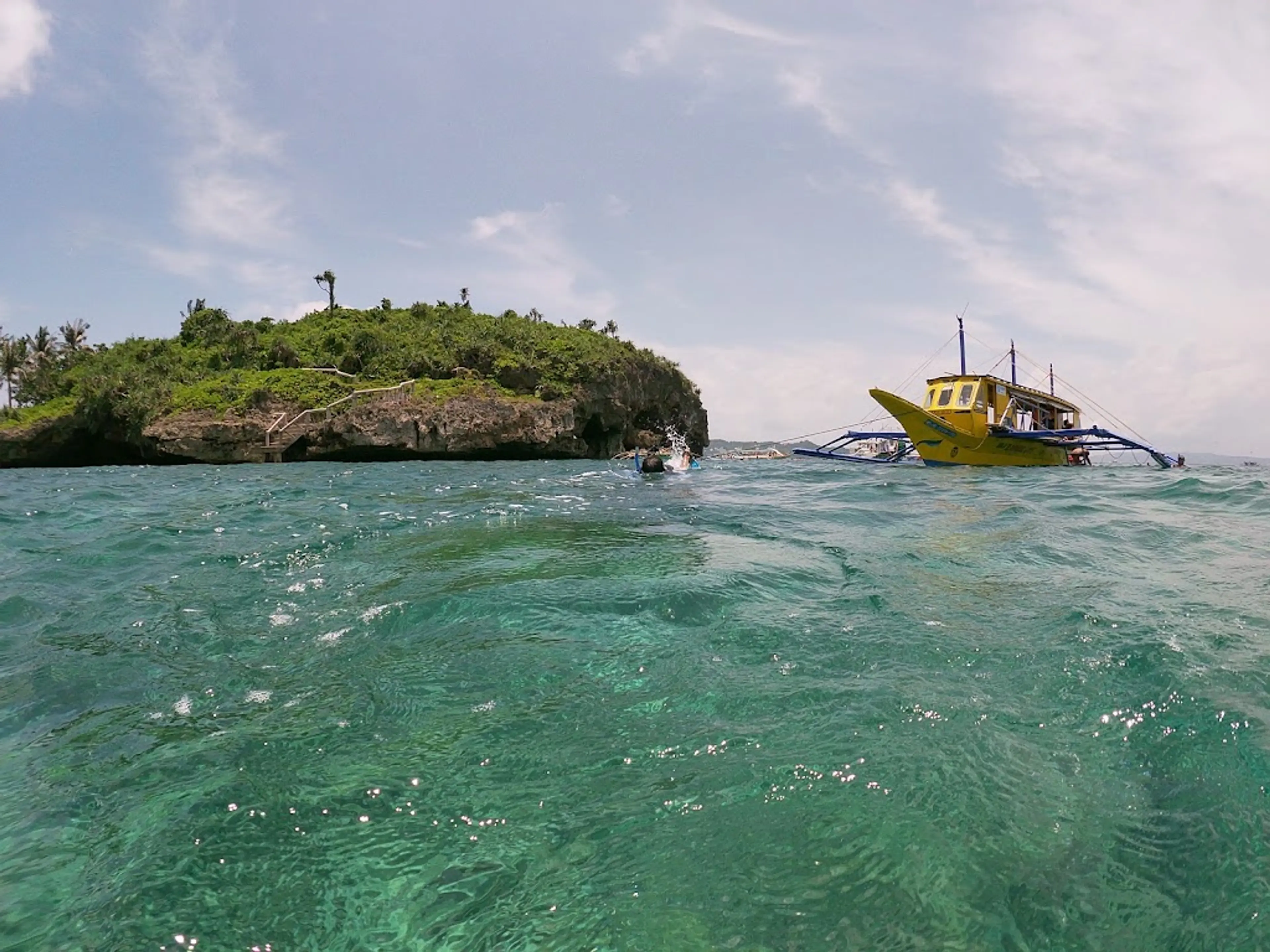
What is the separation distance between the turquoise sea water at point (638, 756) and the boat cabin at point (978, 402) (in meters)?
21.1

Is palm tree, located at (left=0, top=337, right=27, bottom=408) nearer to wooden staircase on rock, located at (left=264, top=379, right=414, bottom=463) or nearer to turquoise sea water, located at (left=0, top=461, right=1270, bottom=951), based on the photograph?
wooden staircase on rock, located at (left=264, top=379, right=414, bottom=463)

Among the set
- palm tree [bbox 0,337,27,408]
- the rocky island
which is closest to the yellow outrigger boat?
the rocky island

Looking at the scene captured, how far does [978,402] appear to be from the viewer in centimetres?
2769

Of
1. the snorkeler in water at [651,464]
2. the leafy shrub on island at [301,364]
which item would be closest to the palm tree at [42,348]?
the leafy shrub on island at [301,364]

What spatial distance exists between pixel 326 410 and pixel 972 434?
3238cm

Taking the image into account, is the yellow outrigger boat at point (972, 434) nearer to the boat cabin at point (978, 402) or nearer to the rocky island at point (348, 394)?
the boat cabin at point (978, 402)

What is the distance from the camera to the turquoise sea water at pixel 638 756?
2.34 meters

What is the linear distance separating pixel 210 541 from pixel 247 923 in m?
8.61

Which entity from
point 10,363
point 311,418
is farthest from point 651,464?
point 10,363

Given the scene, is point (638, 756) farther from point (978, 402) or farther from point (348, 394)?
point (348, 394)

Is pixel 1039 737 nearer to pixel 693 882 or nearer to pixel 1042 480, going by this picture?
pixel 693 882

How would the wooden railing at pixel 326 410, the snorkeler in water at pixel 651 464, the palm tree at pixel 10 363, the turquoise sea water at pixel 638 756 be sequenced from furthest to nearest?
the palm tree at pixel 10 363, the wooden railing at pixel 326 410, the snorkeler in water at pixel 651 464, the turquoise sea water at pixel 638 756

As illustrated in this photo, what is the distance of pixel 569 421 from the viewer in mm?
42156

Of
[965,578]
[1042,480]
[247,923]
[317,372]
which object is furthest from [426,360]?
[247,923]
